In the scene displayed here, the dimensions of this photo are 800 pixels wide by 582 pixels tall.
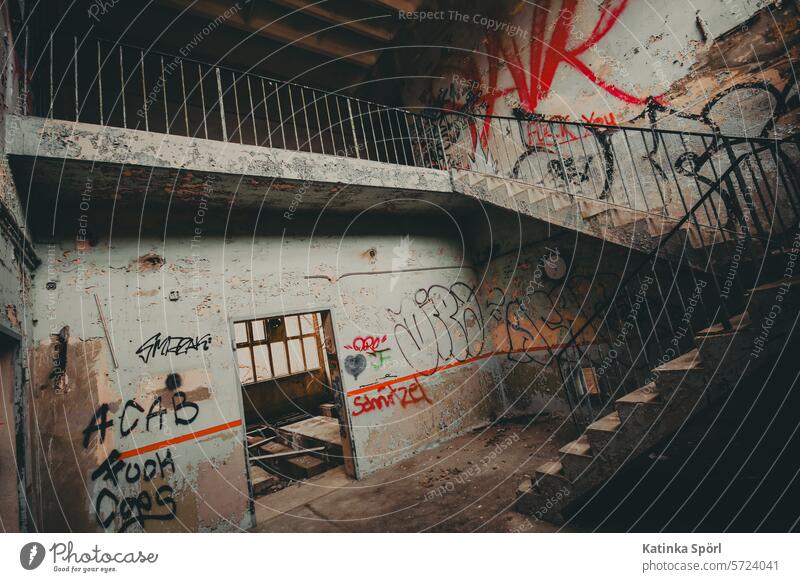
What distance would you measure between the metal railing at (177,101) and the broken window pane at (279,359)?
5575 mm

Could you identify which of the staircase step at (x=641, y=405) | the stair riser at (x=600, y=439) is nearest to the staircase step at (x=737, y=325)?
the staircase step at (x=641, y=405)

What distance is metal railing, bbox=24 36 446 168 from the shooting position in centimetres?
521

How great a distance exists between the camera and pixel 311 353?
10.7 metres

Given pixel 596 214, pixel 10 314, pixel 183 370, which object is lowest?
pixel 183 370

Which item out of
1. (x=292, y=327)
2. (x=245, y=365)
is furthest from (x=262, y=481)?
(x=292, y=327)

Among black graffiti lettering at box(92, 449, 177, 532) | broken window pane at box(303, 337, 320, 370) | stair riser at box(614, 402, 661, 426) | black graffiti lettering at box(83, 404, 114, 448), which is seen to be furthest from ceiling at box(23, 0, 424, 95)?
stair riser at box(614, 402, 661, 426)

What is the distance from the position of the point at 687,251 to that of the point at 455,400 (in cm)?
417

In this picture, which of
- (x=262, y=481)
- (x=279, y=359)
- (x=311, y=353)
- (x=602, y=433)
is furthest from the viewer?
(x=311, y=353)

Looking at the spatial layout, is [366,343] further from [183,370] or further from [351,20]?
[351,20]

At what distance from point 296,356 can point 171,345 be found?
6.45 meters

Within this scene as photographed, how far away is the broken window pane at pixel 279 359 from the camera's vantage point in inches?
403

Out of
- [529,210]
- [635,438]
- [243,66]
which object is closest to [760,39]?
[529,210]

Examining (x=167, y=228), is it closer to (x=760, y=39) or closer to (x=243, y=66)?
(x=243, y=66)

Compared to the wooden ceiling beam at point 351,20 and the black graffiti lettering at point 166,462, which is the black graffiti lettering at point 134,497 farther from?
the wooden ceiling beam at point 351,20
